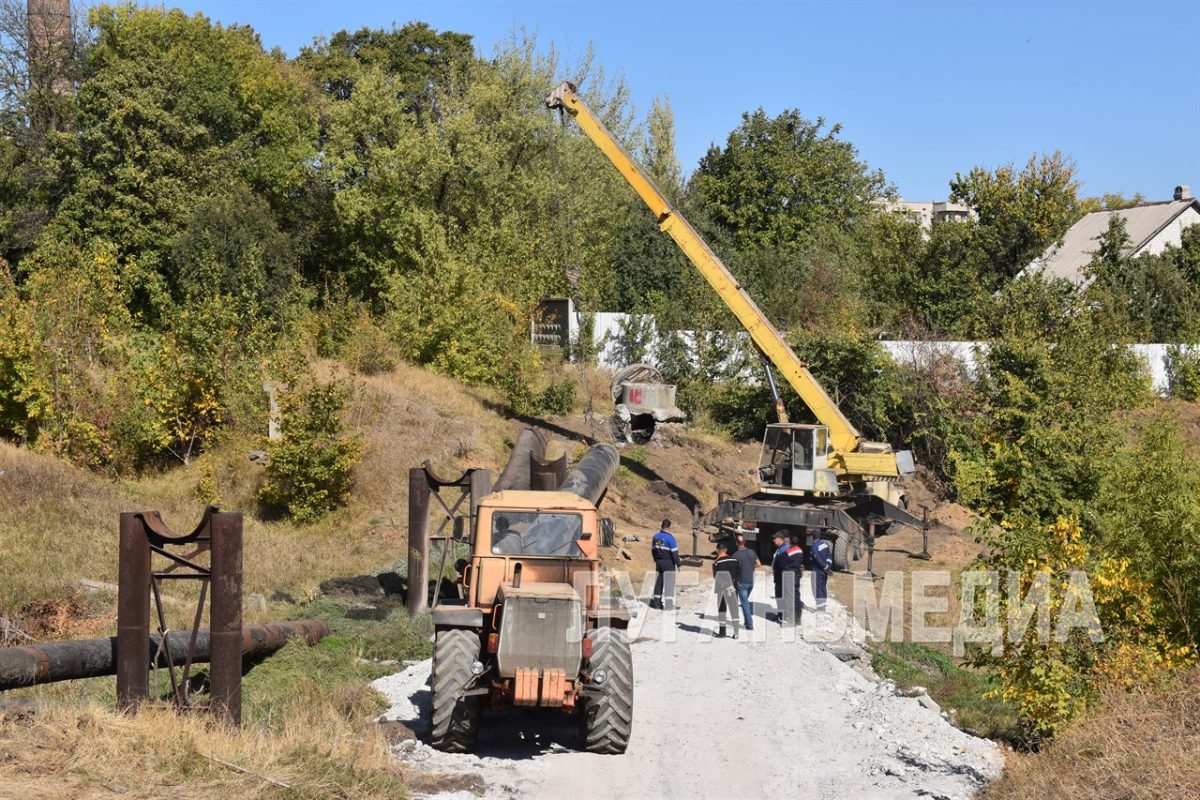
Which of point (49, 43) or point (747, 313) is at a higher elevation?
point (49, 43)

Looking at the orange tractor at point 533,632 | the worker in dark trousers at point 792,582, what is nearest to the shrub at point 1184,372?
the worker in dark trousers at point 792,582

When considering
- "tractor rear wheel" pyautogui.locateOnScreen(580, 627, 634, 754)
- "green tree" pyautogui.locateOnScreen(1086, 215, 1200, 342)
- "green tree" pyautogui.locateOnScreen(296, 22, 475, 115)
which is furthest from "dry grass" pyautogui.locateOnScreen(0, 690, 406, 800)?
"green tree" pyautogui.locateOnScreen(296, 22, 475, 115)

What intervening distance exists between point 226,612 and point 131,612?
0.87m

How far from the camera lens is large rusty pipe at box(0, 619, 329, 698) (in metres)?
10.8

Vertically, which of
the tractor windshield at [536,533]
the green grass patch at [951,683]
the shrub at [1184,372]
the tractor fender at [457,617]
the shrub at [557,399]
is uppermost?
the shrub at [1184,372]

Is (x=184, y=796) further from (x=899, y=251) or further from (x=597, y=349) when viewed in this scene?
(x=899, y=251)

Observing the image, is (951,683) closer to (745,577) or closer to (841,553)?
(745,577)

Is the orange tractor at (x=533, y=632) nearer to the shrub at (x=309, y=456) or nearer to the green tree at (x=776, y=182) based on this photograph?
the shrub at (x=309, y=456)

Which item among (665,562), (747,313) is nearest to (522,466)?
(665,562)

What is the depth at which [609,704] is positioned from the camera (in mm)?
11391

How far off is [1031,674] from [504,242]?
28254mm

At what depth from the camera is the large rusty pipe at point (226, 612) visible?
37.2 ft

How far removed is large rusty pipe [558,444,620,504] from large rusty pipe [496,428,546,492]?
62 cm

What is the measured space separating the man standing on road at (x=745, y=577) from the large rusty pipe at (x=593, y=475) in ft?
8.44
